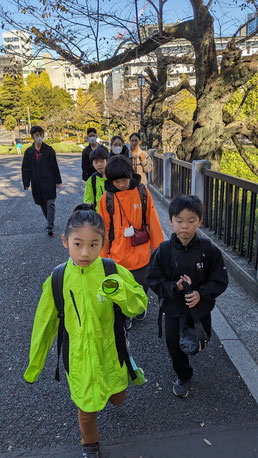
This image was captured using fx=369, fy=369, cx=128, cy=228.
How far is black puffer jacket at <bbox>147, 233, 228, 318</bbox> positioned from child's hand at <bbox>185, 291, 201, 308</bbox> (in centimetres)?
5

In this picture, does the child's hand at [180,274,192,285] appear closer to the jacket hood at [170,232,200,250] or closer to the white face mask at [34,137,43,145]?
the jacket hood at [170,232,200,250]

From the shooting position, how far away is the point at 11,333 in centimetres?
349

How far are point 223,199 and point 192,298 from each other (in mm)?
3469

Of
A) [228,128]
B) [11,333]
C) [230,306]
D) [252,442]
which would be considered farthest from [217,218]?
[228,128]

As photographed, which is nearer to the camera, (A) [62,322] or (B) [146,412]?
(A) [62,322]

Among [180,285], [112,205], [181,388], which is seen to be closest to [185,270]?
[180,285]

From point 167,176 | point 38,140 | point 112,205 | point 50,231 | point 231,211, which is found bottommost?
point 50,231

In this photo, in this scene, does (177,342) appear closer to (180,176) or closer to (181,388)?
(181,388)

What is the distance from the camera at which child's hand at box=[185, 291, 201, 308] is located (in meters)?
2.14

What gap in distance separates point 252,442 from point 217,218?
12.5 feet

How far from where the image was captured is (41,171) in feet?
21.9

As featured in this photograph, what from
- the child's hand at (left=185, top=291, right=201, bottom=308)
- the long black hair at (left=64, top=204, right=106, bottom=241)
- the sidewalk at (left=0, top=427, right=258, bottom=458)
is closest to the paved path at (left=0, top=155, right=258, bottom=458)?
the sidewalk at (left=0, top=427, right=258, bottom=458)

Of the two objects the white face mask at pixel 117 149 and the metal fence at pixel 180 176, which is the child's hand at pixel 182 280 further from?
the metal fence at pixel 180 176

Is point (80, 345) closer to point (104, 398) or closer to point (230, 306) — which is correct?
point (104, 398)
